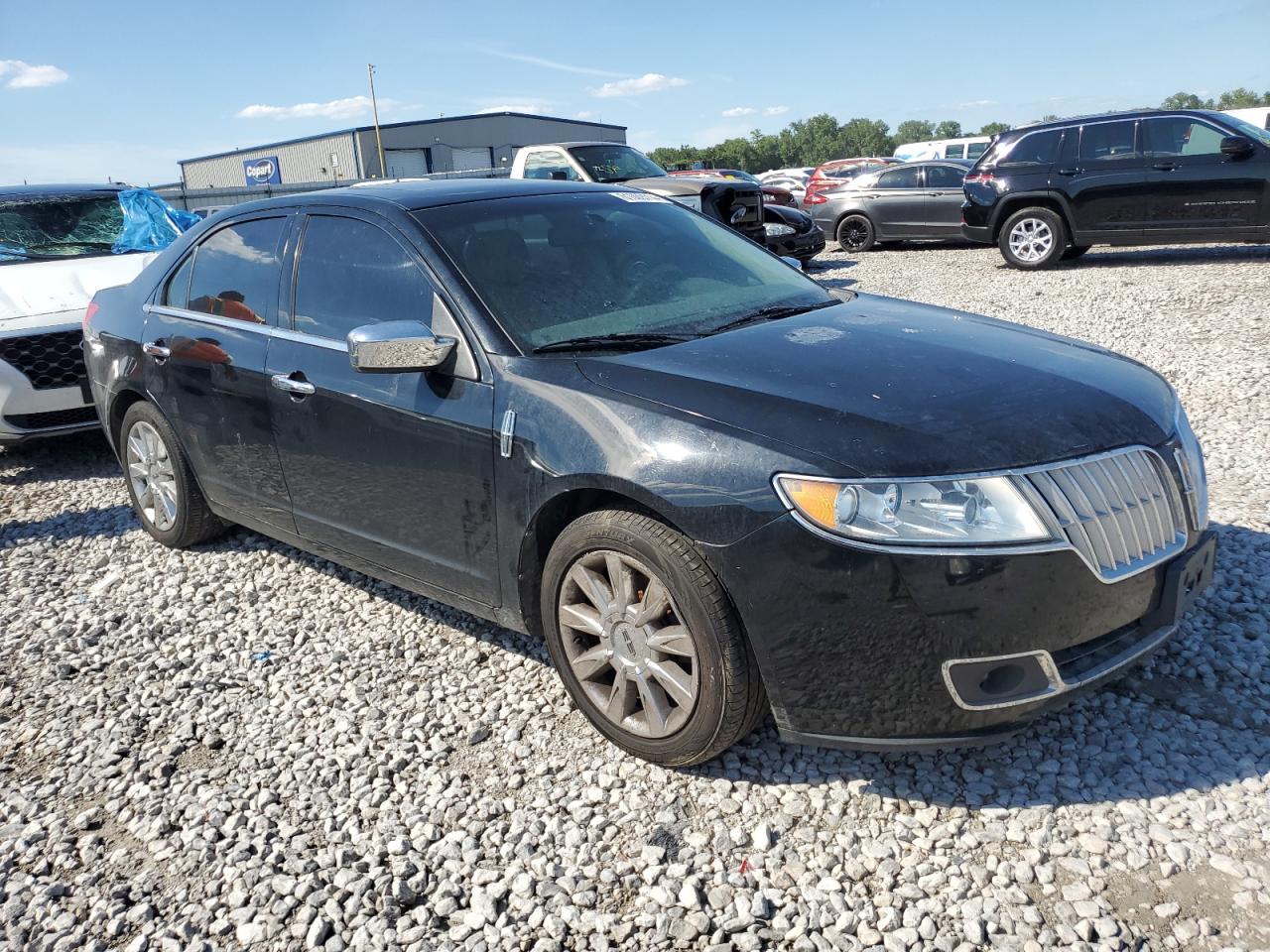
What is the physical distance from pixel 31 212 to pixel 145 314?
4182 mm

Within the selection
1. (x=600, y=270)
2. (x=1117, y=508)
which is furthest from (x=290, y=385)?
(x=1117, y=508)

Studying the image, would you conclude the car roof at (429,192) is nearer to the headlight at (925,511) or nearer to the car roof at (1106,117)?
the headlight at (925,511)

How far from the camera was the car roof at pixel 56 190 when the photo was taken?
800cm

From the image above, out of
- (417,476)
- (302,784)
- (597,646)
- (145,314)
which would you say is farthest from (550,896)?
(145,314)

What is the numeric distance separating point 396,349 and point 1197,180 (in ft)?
38.1

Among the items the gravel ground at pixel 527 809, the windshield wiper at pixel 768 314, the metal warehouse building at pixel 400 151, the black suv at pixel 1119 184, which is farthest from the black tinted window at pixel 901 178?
the metal warehouse building at pixel 400 151

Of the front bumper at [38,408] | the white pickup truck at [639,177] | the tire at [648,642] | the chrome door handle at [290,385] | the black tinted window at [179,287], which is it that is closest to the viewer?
the tire at [648,642]

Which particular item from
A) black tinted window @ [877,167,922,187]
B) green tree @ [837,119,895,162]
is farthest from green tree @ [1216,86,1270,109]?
black tinted window @ [877,167,922,187]

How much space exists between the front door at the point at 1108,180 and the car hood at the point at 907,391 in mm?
10080

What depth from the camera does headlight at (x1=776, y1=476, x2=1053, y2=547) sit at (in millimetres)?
2383

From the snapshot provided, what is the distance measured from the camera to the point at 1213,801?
8.59 feet

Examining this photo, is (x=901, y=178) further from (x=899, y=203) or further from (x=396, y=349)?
(x=396, y=349)

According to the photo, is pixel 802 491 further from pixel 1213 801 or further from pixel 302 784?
pixel 302 784

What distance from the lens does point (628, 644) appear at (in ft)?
9.41
